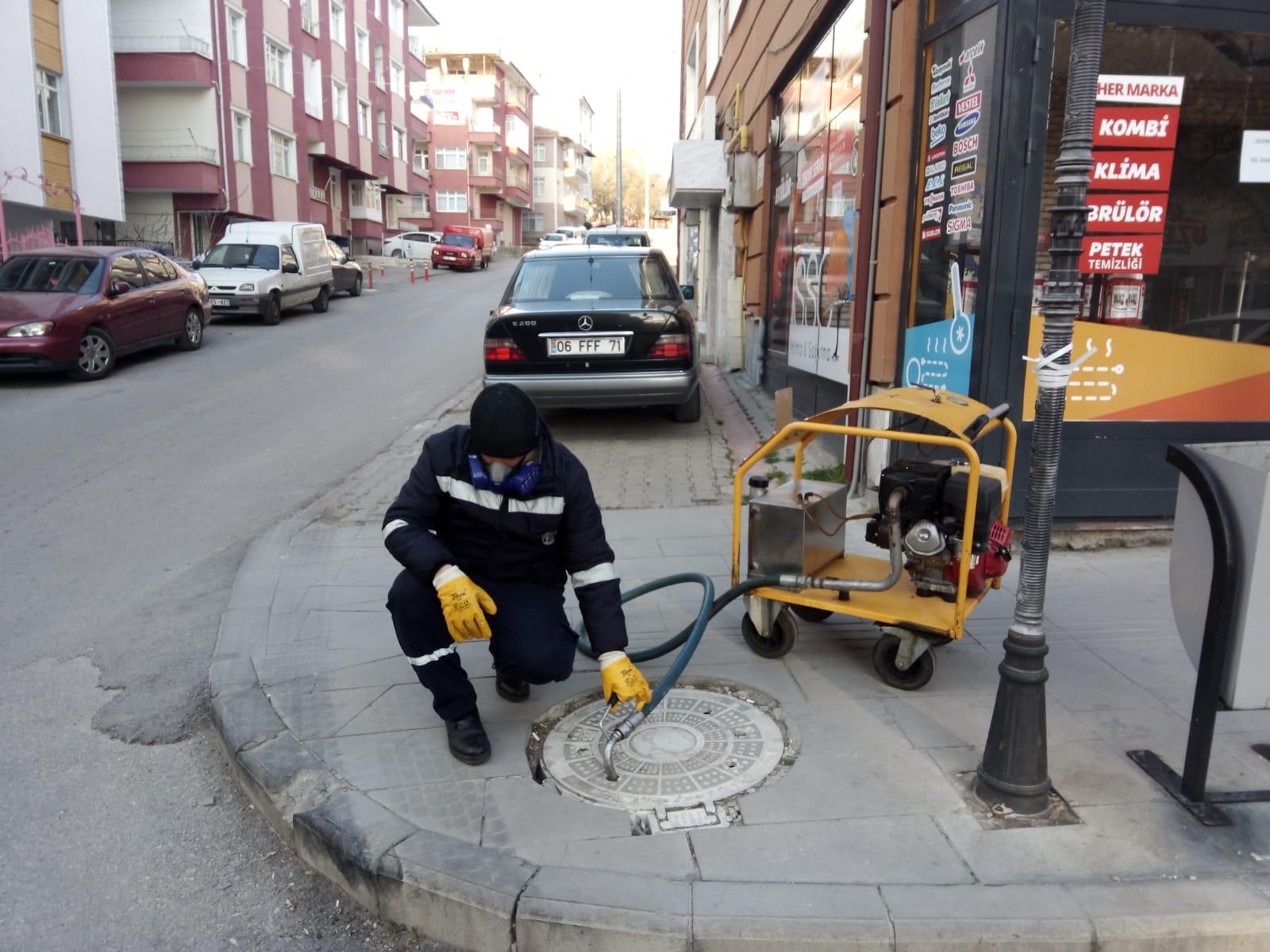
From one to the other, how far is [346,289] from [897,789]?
24.5m

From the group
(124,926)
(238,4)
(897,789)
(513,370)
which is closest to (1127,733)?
(897,789)

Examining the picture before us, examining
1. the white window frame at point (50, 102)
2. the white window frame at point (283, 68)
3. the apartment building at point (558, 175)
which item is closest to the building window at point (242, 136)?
the white window frame at point (283, 68)

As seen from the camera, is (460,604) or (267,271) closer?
(460,604)

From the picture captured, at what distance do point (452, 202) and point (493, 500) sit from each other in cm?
6388

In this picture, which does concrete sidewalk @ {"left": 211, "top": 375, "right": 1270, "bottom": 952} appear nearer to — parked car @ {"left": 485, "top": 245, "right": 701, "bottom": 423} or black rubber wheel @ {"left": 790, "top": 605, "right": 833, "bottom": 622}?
black rubber wheel @ {"left": 790, "top": 605, "right": 833, "bottom": 622}

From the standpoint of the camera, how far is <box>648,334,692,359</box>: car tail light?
28.4 ft

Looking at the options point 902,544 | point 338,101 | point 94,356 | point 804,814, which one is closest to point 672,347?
point 902,544

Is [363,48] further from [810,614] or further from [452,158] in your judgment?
[810,614]

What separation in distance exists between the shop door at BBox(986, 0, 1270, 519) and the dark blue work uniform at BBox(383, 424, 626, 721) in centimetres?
298

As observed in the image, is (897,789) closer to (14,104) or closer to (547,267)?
(547,267)

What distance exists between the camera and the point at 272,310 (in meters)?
19.3

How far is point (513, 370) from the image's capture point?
338 inches

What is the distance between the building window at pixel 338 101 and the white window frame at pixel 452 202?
25.2 meters

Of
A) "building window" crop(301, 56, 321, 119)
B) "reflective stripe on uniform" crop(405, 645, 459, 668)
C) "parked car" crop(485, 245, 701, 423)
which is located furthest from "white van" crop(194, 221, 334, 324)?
"reflective stripe on uniform" crop(405, 645, 459, 668)
